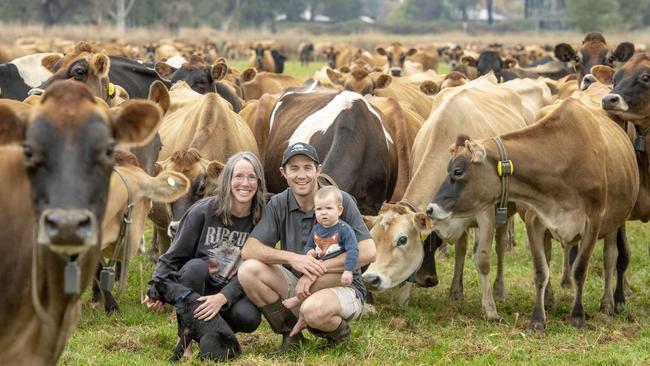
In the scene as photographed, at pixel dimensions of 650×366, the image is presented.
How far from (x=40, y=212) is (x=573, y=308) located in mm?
5114

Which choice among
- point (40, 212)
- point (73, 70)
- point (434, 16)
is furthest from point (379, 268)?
point (434, 16)

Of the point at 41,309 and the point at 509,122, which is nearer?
the point at 41,309

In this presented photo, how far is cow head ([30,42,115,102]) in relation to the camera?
943 cm

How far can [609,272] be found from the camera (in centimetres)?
863

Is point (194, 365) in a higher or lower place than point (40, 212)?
lower

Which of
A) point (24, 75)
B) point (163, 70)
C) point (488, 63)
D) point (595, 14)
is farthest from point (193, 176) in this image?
point (595, 14)

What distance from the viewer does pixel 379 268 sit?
25.2 feet

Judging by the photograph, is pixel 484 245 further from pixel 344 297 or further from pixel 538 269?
pixel 344 297

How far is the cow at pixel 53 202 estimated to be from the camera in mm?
3756

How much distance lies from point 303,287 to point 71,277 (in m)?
2.69

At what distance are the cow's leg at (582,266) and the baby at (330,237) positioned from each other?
2.18 meters

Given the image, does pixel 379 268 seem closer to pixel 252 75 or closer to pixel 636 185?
pixel 636 185

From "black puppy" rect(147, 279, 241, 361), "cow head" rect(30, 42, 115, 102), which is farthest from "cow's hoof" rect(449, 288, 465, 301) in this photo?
"cow head" rect(30, 42, 115, 102)

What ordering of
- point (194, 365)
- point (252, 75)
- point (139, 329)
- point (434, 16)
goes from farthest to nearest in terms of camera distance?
1. point (434, 16)
2. point (252, 75)
3. point (139, 329)
4. point (194, 365)
